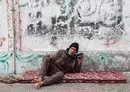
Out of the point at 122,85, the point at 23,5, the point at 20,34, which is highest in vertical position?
the point at 23,5

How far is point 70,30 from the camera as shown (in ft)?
30.7

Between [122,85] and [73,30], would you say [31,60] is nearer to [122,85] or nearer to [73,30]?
[73,30]

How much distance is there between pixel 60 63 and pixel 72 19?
1060 mm

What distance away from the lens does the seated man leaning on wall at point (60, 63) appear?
8.73 m

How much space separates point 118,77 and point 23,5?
8.54 ft

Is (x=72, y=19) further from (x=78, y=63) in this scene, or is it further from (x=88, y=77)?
(x=88, y=77)

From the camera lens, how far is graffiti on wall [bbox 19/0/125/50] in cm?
927

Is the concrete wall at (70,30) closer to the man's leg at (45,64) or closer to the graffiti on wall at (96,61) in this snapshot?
the graffiti on wall at (96,61)

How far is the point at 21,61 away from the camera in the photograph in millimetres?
9367

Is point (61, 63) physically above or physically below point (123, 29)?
below

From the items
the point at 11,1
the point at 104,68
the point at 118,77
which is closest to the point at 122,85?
the point at 118,77

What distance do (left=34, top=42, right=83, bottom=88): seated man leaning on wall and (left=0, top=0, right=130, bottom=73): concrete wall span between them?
1.43 feet

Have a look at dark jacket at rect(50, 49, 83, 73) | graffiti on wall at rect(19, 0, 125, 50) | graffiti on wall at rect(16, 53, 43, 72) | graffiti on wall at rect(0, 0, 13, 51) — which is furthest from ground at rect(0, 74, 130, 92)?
graffiti on wall at rect(19, 0, 125, 50)

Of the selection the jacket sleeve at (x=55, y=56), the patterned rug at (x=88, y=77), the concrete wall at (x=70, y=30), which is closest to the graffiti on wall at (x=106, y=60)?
the concrete wall at (x=70, y=30)
